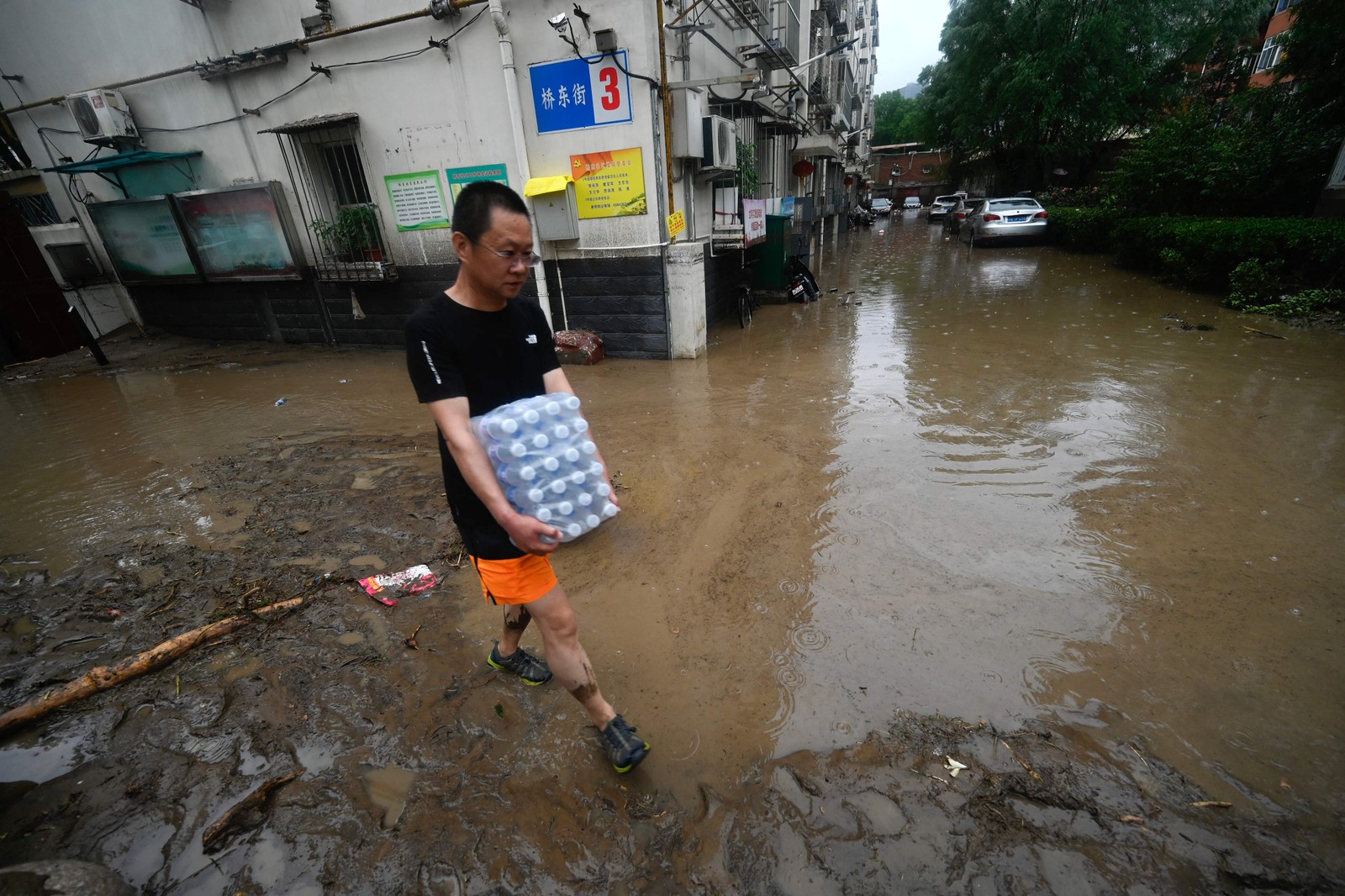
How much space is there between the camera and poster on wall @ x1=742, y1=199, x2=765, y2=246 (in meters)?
8.23

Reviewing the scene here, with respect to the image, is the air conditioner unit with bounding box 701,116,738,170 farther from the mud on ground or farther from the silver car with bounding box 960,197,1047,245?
the silver car with bounding box 960,197,1047,245

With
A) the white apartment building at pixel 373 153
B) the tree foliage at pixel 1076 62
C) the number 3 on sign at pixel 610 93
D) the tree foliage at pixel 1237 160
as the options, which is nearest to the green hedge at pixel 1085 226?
the tree foliage at pixel 1237 160

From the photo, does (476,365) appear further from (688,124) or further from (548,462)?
(688,124)

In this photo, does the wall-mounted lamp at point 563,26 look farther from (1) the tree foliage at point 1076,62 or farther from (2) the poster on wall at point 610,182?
(1) the tree foliage at point 1076,62

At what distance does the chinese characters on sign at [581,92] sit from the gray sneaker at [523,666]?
5991 millimetres

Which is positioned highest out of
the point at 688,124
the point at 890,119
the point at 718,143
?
the point at 890,119

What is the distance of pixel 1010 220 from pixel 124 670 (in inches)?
786

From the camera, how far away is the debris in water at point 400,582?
10.3ft

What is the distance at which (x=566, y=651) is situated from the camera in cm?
203

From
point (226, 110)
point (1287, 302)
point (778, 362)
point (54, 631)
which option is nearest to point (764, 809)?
point (54, 631)

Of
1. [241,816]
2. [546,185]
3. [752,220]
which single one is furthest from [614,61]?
[241,816]

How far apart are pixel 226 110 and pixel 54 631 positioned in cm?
840

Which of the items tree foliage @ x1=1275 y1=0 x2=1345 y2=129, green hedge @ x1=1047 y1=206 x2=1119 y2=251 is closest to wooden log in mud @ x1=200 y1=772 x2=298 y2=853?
tree foliage @ x1=1275 y1=0 x2=1345 y2=129

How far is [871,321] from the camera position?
8789 mm
